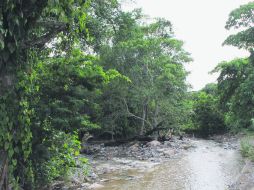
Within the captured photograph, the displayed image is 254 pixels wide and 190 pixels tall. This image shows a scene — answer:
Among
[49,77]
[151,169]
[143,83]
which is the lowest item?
[151,169]

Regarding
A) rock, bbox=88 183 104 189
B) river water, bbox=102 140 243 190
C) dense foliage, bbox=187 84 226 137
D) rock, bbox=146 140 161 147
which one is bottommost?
river water, bbox=102 140 243 190

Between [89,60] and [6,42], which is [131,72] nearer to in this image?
[89,60]

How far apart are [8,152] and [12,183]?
2.48ft

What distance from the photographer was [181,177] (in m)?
11.4

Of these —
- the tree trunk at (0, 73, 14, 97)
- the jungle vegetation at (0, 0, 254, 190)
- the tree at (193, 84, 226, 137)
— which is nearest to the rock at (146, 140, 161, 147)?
the jungle vegetation at (0, 0, 254, 190)

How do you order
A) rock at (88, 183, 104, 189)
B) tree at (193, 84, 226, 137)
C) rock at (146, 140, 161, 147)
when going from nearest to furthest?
rock at (88, 183, 104, 189) < rock at (146, 140, 161, 147) < tree at (193, 84, 226, 137)

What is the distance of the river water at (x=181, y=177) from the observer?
32.9 ft

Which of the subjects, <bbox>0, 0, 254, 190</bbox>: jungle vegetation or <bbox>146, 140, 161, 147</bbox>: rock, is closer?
<bbox>0, 0, 254, 190</bbox>: jungle vegetation

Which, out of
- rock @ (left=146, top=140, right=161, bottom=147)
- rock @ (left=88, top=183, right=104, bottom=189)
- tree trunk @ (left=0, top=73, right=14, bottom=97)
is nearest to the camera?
tree trunk @ (left=0, top=73, right=14, bottom=97)

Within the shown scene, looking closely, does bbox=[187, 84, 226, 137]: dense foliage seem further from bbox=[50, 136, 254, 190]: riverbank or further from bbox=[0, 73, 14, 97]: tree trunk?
bbox=[0, 73, 14, 97]: tree trunk

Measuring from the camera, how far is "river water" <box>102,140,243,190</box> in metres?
10.0

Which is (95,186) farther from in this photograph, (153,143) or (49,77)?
(153,143)

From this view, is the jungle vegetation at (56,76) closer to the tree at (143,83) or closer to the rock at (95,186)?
the rock at (95,186)

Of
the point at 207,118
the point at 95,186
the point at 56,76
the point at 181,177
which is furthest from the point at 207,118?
the point at 56,76
